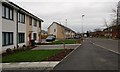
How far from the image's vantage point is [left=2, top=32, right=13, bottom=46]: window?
20797 millimetres

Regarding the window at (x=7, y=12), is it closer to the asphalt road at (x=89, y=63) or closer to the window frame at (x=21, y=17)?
the window frame at (x=21, y=17)

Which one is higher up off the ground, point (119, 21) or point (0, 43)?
point (119, 21)

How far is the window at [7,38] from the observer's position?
2080 cm

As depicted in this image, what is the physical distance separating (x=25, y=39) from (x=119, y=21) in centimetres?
3849

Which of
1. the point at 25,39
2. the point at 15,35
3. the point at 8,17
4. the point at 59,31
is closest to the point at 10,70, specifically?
the point at 8,17

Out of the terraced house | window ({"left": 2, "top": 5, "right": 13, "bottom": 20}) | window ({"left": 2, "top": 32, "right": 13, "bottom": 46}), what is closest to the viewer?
the terraced house

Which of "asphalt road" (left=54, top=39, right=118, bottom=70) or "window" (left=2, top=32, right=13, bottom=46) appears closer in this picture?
"asphalt road" (left=54, top=39, right=118, bottom=70)

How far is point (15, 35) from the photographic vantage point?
24703 mm

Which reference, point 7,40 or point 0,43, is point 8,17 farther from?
point 0,43

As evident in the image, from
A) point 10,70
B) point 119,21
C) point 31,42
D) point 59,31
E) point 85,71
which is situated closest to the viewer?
point 85,71

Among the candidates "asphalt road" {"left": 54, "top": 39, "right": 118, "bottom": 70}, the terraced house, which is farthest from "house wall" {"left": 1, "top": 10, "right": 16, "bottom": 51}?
"asphalt road" {"left": 54, "top": 39, "right": 118, "bottom": 70}

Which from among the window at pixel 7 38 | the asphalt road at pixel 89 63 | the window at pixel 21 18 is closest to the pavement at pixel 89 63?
the asphalt road at pixel 89 63

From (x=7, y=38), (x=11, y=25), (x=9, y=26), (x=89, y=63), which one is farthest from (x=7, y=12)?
(x=89, y=63)

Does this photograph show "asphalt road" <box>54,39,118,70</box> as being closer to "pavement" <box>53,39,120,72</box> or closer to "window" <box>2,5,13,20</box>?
"pavement" <box>53,39,120,72</box>
